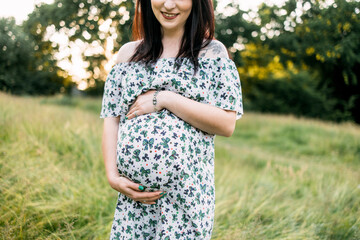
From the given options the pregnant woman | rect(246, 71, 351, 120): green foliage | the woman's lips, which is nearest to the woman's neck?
the pregnant woman

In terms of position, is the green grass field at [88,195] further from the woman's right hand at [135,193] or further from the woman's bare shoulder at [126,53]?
the woman's bare shoulder at [126,53]

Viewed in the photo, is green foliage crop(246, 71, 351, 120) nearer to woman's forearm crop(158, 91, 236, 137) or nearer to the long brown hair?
the long brown hair

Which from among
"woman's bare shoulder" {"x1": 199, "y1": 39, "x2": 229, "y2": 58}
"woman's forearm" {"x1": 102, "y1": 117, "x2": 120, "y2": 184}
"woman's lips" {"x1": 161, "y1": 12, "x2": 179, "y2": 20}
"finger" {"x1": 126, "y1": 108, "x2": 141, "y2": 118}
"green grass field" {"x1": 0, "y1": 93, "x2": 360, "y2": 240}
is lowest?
"green grass field" {"x1": 0, "y1": 93, "x2": 360, "y2": 240}

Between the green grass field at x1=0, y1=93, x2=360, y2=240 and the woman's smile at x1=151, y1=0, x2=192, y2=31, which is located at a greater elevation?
the woman's smile at x1=151, y1=0, x2=192, y2=31

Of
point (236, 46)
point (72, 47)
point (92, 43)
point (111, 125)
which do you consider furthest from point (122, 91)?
point (236, 46)

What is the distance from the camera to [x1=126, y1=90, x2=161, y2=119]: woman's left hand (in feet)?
4.60

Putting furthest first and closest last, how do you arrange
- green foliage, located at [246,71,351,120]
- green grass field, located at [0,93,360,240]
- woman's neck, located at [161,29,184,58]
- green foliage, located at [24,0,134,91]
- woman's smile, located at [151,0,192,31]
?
green foliage, located at [246,71,351,120]
green foliage, located at [24,0,134,91]
green grass field, located at [0,93,360,240]
woman's neck, located at [161,29,184,58]
woman's smile, located at [151,0,192,31]

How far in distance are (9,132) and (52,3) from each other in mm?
7724

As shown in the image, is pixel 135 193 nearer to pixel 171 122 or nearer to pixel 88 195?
pixel 171 122

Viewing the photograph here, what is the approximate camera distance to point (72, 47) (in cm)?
978

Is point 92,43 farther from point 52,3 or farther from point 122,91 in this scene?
point 122,91

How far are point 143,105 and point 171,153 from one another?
28cm

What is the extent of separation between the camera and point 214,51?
145cm

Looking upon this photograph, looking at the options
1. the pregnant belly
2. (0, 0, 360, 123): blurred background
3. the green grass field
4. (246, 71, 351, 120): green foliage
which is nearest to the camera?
the pregnant belly
